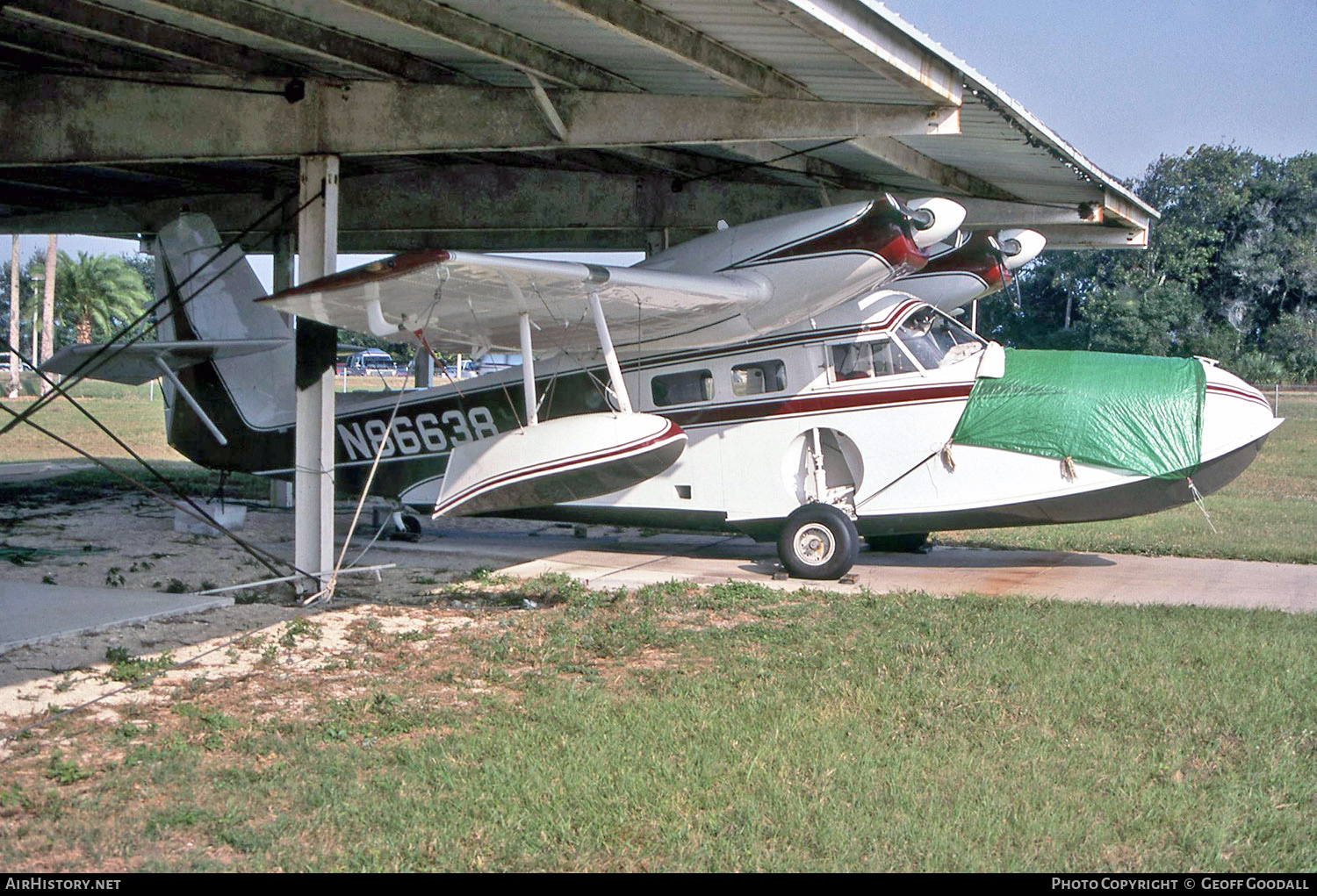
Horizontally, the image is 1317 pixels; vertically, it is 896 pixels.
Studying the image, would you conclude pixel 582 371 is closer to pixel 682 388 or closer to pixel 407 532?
pixel 682 388

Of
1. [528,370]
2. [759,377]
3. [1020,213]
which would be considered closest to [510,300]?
[528,370]

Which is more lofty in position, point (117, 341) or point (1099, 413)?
point (117, 341)

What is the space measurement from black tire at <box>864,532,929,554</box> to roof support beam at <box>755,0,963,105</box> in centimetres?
564

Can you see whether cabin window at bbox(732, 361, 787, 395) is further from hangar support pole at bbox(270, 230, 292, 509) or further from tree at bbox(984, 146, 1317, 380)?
tree at bbox(984, 146, 1317, 380)

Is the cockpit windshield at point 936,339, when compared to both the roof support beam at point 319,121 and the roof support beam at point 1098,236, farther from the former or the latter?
the roof support beam at point 1098,236

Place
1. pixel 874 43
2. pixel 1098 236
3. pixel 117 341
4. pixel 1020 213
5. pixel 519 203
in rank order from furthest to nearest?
pixel 1098 236 < pixel 519 203 < pixel 1020 213 < pixel 117 341 < pixel 874 43

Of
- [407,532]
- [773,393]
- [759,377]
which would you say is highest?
[759,377]

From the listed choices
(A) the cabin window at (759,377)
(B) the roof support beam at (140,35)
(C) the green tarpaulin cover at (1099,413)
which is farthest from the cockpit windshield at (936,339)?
(B) the roof support beam at (140,35)

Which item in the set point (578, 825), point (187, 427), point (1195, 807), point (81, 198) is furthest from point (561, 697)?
point (81, 198)

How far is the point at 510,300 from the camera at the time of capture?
29.5ft

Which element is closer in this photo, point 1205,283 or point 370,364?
point 1205,283

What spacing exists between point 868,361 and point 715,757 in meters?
6.22

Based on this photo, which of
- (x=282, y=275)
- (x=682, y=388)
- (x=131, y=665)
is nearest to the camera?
(x=131, y=665)

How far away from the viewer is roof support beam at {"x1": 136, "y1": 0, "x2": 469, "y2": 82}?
24.5 feet
